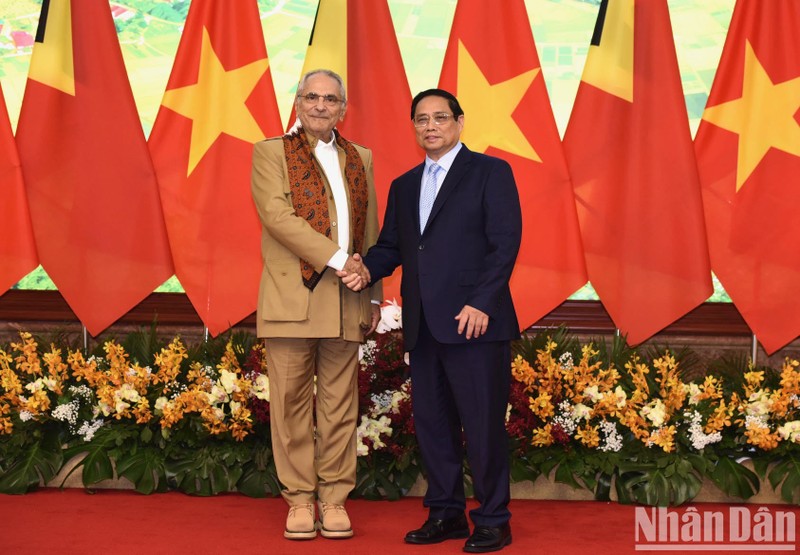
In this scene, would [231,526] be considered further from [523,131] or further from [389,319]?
[523,131]

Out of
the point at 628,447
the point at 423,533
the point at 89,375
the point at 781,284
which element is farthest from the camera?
the point at 781,284

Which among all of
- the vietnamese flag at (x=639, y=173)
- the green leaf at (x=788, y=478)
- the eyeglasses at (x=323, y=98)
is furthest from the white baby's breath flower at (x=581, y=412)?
the eyeglasses at (x=323, y=98)

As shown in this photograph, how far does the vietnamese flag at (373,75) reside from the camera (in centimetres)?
476

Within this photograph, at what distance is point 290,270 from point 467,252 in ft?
2.13

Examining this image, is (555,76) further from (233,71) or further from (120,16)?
(120,16)

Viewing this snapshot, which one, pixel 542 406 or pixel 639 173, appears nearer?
pixel 542 406

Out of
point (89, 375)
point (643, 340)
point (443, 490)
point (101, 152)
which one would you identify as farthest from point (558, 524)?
point (101, 152)

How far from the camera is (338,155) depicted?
127 inches

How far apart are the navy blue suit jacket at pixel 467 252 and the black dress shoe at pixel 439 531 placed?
2.10 feet

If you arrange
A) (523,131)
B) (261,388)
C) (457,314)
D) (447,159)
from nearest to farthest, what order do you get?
(457,314), (447,159), (261,388), (523,131)

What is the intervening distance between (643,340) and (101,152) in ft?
10.3

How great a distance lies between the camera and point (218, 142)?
478 cm

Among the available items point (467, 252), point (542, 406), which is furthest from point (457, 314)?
point (542, 406)

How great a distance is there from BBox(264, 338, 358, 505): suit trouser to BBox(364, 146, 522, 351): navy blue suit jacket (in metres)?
0.33
